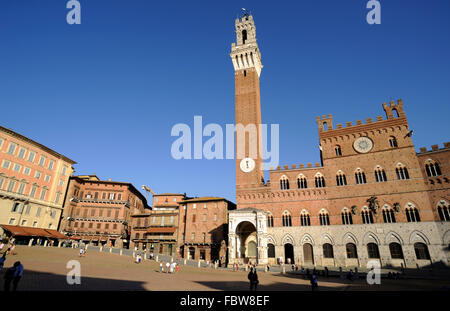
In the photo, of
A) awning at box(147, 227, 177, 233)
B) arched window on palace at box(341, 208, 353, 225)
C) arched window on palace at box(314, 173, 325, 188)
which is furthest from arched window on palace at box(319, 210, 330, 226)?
awning at box(147, 227, 177, 233)

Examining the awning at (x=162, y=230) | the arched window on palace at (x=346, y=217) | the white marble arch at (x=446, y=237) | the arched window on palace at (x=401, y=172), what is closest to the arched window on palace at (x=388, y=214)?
the arched window on palace at (x=346, y=217)

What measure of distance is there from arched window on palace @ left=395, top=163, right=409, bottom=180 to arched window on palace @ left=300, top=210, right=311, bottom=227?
13.8 metres

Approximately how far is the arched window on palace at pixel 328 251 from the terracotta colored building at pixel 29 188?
4125 cm

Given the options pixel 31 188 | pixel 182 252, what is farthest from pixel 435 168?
pixel 31 188

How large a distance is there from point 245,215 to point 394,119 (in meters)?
26.6

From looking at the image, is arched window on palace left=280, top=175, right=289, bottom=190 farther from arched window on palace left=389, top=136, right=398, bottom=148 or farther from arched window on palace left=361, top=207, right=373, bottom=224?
arched window on palace left=389, top=136, right=398, bottom=148

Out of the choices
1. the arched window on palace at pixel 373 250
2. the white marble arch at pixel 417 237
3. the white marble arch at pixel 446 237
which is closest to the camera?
the white marble arch at pixel 446 237

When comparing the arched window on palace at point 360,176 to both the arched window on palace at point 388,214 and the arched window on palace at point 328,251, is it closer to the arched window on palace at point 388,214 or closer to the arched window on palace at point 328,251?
the arched window on palace at point 388,214

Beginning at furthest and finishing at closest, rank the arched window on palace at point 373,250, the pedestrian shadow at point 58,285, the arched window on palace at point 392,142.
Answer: the arched window on palace at point 392,142 → the arched window on palace at point 373,250 → the pedestrian shadow at point 58,285

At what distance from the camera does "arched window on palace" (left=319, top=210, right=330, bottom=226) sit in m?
37.5

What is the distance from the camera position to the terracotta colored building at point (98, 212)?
1919 inches
